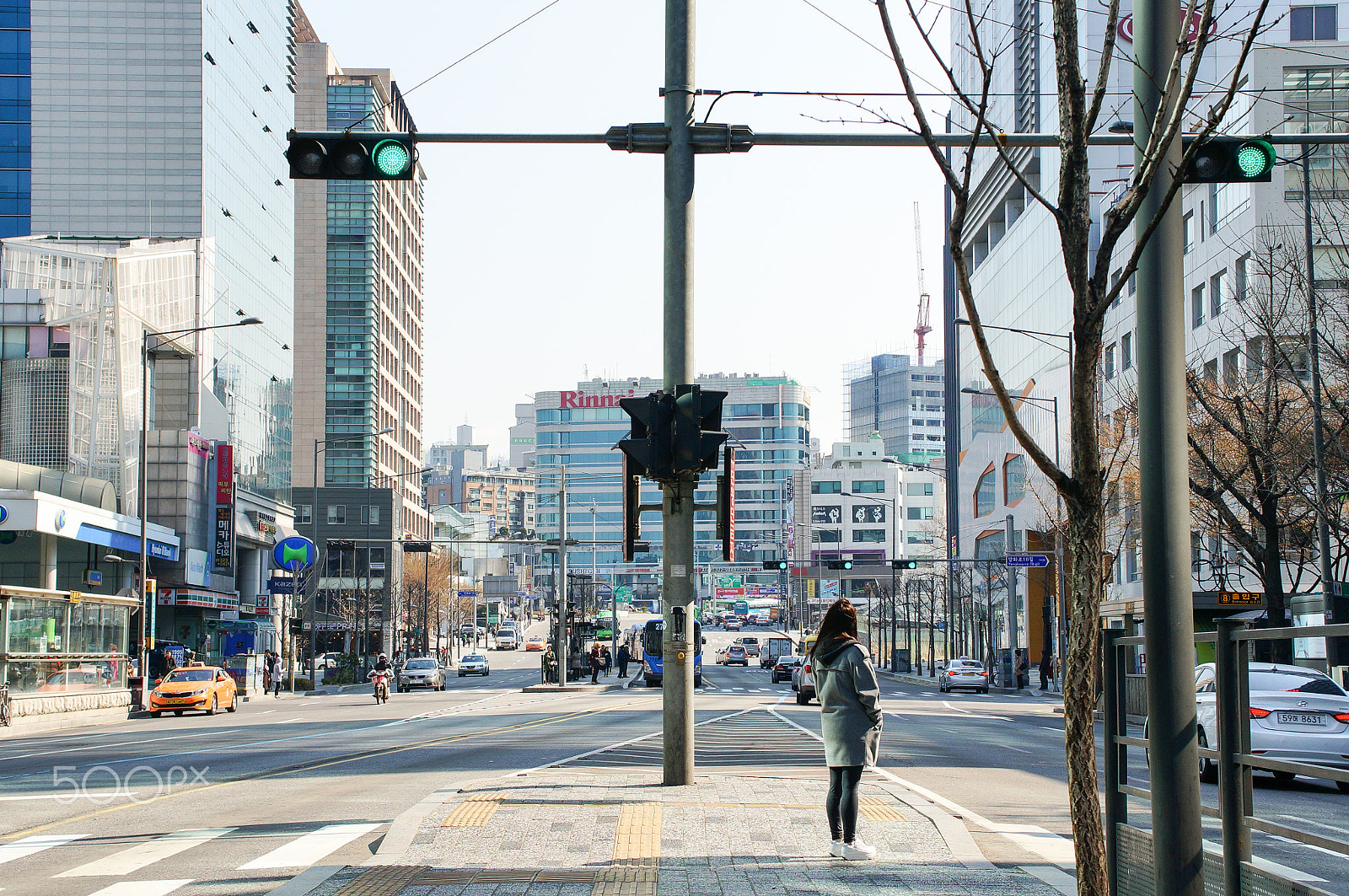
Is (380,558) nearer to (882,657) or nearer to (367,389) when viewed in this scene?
(367,389)

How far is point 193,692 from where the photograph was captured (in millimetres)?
38844

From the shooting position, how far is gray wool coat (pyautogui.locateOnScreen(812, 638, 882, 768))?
31.2 ft

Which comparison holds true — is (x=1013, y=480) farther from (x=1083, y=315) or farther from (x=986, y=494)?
(x=1083, y=315)

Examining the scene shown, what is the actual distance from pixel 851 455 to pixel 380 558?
70876 millimetres

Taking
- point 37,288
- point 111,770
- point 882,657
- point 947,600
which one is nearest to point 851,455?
point 882,657

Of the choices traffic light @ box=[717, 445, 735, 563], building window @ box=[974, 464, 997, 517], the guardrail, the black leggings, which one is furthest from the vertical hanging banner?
the guardrail

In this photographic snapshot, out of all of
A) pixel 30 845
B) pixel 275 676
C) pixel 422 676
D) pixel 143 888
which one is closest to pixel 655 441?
pixel 143 888

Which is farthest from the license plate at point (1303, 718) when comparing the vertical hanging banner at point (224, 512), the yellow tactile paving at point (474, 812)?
the vertical hanging banner at point (224, 512)

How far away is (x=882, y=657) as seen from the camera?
105125 mm

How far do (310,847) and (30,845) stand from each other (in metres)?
2.32

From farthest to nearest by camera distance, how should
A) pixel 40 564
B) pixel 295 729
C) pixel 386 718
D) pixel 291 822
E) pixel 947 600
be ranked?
pixel 947 600 → pixel 40 564 → pixel 386 718 → pixel 295 729 → pixel 291 822

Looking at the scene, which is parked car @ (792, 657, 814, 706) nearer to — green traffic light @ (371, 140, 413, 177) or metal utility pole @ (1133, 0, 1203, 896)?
green traffic light @ (371, 140, 413, 177)

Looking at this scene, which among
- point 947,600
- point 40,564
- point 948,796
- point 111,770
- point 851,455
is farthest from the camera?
point 851,455

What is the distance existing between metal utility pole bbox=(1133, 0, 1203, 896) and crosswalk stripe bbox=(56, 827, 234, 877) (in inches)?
284
